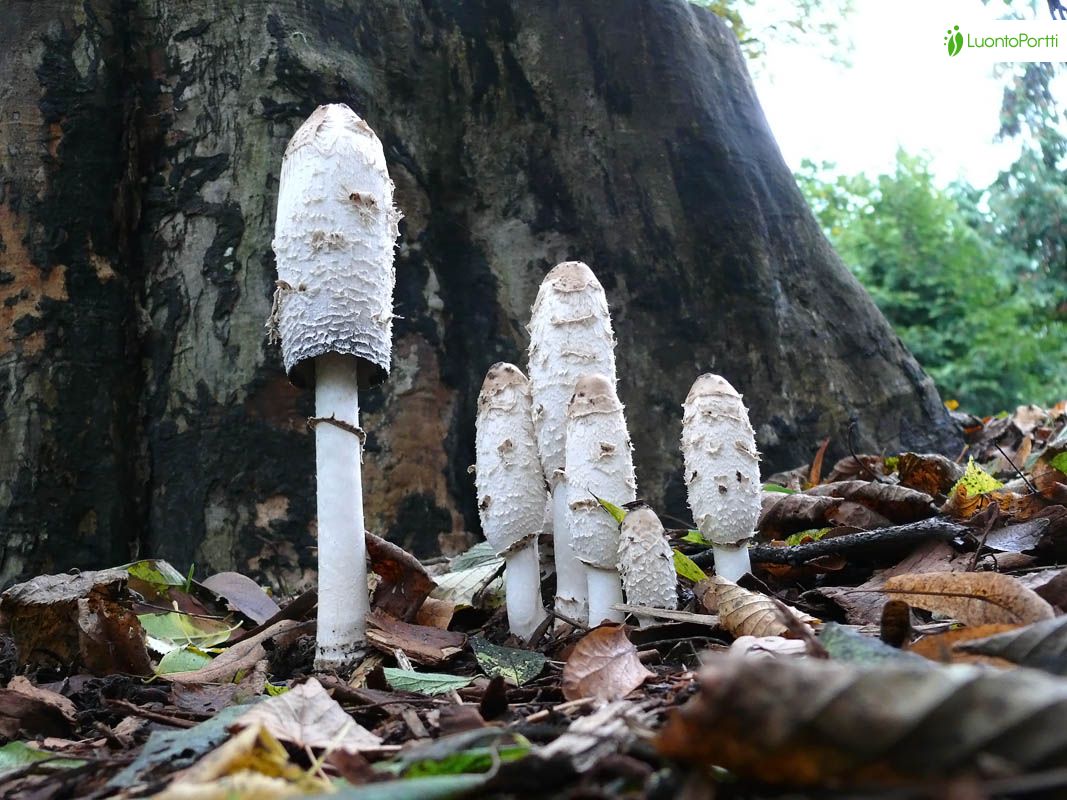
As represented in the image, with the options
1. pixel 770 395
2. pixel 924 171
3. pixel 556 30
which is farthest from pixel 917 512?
pixel 924 171

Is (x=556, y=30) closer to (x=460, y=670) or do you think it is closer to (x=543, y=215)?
(x=543, y=215)

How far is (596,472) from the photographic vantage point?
235 centimetres

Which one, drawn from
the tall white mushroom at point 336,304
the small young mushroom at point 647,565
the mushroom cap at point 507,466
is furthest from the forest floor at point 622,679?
the mushroom cap at point 507,466

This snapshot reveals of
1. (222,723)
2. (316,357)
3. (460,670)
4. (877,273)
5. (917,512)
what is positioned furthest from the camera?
(877,273)

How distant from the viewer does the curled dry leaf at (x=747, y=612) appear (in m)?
1.81

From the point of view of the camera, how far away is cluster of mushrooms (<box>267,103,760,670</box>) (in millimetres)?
2268

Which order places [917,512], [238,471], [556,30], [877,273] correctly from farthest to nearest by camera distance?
[877,273] < [556,30] < [238,471] < [917,512]

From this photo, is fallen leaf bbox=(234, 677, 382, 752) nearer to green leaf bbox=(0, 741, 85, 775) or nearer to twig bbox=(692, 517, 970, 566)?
green leaf bbox=(0, 741, 85, 775)

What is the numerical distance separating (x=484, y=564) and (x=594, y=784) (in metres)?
2.07

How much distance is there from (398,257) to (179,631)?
215 centimetres

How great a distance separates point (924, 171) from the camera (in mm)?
20469

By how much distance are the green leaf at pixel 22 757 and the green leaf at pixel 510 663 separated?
825 mm

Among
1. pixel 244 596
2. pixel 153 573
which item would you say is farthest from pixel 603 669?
pixel 153 573

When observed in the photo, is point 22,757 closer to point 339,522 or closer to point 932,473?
point 339,522
